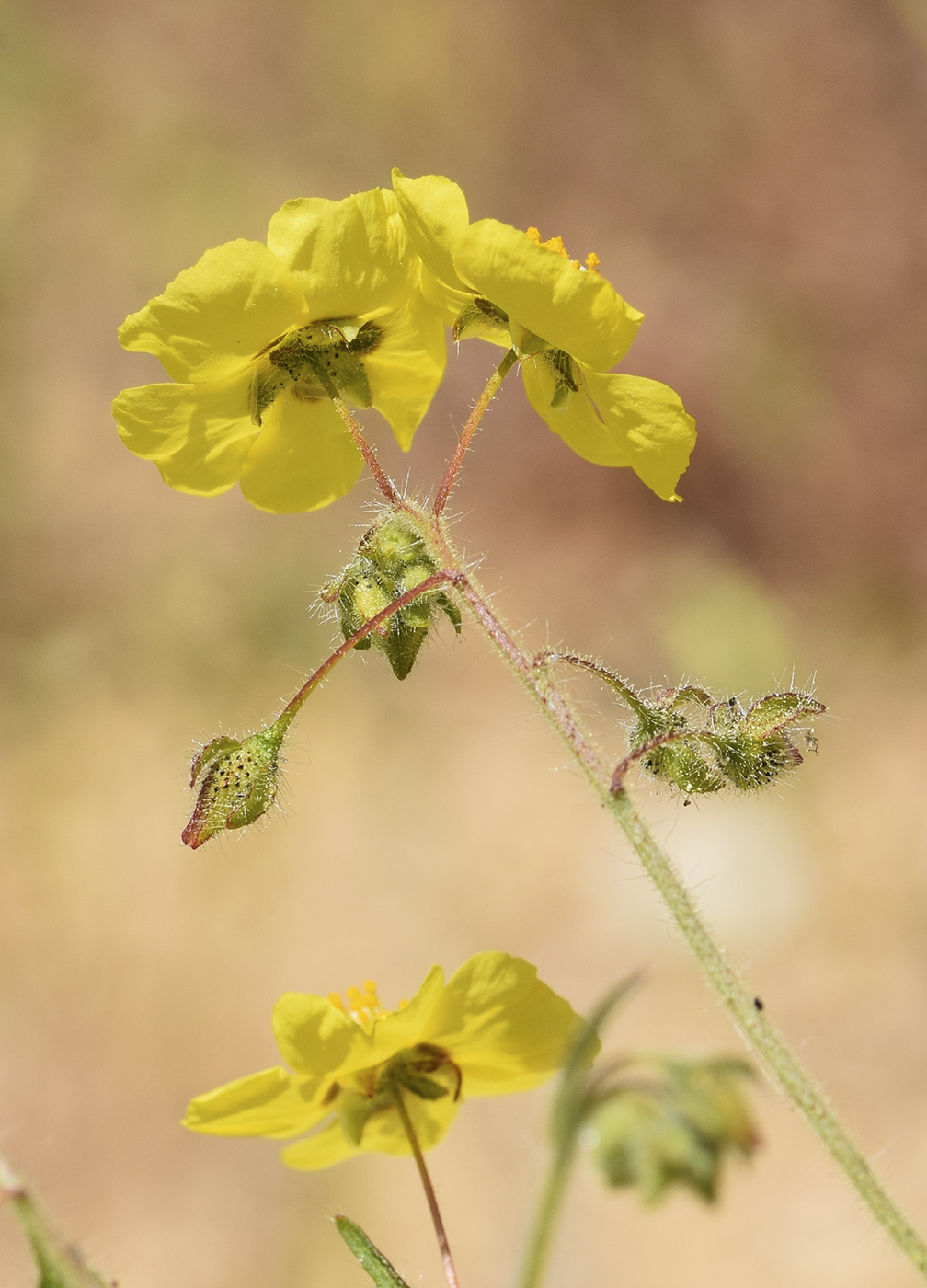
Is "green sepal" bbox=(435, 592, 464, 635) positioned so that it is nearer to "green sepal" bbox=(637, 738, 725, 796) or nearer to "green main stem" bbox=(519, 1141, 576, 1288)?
"green sepal" bbox=(637, 738, 725, 796)

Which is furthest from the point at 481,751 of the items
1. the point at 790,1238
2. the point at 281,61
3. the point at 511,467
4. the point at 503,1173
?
the point at 281,61

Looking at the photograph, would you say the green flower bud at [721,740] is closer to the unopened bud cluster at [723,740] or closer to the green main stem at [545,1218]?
the unopened bud cluster at [723,740]

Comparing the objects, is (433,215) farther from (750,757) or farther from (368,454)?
(750,757)

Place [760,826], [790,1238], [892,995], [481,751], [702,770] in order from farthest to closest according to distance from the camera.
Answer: [481,751] < [760,826] < [892,995] < [790,1238] < [702,770]

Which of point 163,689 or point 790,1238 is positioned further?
point 163,689

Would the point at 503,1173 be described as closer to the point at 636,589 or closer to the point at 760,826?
the point at 760,826

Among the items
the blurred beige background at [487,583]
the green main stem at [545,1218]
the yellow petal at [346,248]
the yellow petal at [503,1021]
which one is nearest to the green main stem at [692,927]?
the yellow petal at [503,1021]
